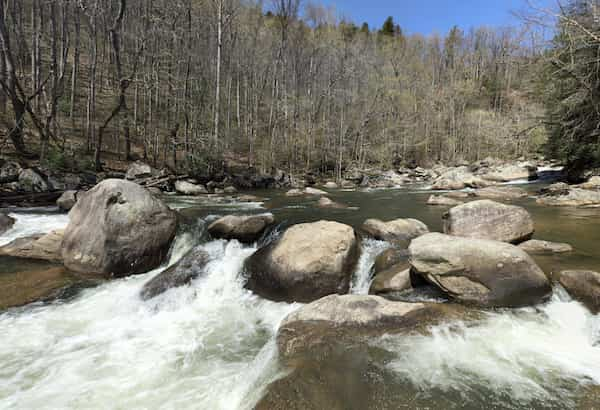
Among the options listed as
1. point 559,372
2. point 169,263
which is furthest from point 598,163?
point 169,263

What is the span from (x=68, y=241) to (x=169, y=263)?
2034 mm

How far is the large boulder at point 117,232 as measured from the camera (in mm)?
5723

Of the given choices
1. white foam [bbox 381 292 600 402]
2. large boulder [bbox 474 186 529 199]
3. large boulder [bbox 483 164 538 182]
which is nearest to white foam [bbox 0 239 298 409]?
white foam [bbox 381 292 600 402]

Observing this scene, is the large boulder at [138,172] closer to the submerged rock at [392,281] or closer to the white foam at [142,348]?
the white foam at [142,348]

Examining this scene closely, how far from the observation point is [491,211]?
5742 mm

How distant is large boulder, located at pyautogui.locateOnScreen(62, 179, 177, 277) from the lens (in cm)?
572

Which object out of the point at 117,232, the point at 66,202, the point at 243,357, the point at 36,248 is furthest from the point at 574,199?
the point at 66,202

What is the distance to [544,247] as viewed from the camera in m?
5.35

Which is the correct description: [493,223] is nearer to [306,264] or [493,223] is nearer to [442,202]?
[306,264]

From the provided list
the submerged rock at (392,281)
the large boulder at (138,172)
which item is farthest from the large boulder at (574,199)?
the large boulder at (138,172)

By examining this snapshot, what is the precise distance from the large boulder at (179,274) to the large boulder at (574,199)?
11.2 meters

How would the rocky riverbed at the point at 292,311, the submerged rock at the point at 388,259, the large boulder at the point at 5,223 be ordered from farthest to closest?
the large boulder at the point at 5,223
the submerged rock at the point at 388,259
the rocky riverbed at the point at 292,311

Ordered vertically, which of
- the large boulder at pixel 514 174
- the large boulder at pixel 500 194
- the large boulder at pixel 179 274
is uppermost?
the large boulder at pixel 514 174

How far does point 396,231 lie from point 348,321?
3.19 metres
